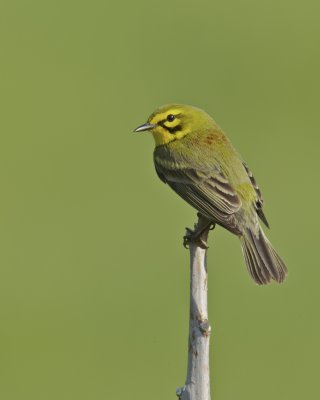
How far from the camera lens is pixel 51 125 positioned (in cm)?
1341

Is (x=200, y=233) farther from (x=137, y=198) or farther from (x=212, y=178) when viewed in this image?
(x=137, y=198)

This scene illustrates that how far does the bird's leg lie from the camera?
617cm

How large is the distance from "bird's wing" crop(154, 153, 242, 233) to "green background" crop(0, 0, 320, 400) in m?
1.97

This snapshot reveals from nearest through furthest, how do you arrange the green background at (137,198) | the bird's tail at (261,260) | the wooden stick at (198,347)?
the wooden stick at (198,347) → the bird's tail at (261,260) → the green background at (137,198)

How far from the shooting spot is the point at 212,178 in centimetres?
711

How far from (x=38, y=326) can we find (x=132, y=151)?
322 centimetres

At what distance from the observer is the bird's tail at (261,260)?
6750 mm

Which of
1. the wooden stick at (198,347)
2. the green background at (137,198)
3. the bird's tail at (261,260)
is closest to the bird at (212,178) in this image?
the bird's tail at (261,260)

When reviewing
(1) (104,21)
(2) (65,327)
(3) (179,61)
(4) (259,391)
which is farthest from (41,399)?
(1) (104,21)

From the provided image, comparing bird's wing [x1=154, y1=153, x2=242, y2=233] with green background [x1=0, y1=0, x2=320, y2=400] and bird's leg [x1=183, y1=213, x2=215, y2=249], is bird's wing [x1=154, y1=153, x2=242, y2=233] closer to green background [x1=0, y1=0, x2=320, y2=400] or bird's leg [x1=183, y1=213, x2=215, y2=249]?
bird's leg [x1=183, y1=213, x2=215, y2=249]

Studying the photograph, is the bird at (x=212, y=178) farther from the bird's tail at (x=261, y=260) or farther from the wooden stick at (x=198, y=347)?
the wooden stick at (x=198, y=347)

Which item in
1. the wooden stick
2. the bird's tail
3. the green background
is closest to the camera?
the wooden stick

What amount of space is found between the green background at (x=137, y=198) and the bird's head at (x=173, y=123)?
78.1 inches

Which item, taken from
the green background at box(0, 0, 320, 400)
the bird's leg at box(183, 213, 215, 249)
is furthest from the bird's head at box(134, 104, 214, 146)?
the green background at box(0, 0, 320, 400)
